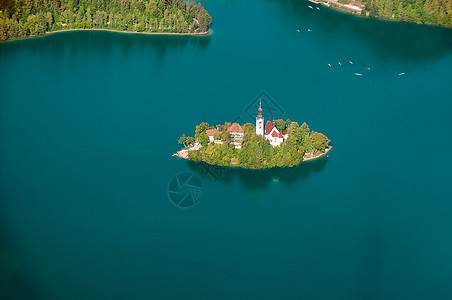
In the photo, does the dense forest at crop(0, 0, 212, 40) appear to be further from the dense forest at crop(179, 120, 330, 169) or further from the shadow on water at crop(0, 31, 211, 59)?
the dense forest at crop(179, 120, 330, 169)

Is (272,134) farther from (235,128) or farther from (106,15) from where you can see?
(106,15)

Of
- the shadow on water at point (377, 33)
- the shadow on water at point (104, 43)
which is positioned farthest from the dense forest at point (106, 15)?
the shadow on water at point (377, 33)

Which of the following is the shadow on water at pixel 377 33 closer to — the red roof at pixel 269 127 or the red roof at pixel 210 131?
the red roof at pixel 269 127

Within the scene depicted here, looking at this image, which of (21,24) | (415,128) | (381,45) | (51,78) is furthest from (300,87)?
(21,24)

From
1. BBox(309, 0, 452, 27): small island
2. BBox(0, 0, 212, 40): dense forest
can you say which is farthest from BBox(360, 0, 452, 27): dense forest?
BBox(0, 0, 212, 40): dense forest

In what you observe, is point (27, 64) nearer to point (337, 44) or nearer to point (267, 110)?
point (267, 110)
